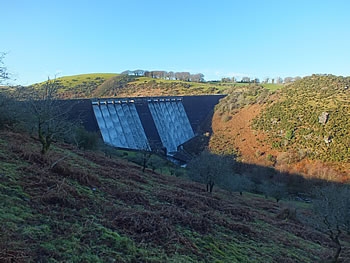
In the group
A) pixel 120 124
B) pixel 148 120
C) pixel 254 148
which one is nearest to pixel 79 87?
pixel 148 120

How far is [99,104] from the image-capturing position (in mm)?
38750

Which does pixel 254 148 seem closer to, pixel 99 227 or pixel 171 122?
pixel 171 122

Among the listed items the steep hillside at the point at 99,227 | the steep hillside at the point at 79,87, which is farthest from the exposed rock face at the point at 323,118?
the steep hillside at the point at 79,87

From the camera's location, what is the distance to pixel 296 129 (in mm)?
48844

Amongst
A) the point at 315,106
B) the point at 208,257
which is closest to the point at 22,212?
the point at 208,257

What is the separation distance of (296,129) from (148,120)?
2634 centimetres

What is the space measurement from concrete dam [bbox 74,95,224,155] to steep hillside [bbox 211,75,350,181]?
5782mm

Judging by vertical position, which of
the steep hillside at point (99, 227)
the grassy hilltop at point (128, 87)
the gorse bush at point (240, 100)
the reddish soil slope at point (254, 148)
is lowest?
the reddish soil slope at point (254, 148)

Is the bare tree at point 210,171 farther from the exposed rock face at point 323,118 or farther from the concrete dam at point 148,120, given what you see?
the exposed rock face at point 323,118

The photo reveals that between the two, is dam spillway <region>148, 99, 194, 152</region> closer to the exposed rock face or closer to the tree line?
the exposed rock face

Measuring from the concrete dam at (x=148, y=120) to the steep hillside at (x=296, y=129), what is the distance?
5782mm

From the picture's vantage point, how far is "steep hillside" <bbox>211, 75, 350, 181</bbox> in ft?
138

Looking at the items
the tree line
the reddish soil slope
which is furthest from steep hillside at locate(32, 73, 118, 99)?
the reddish soil slope

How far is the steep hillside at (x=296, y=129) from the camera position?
4194 cm
